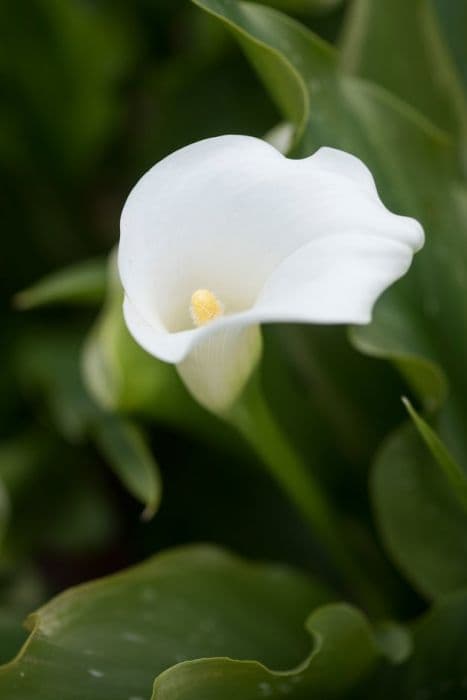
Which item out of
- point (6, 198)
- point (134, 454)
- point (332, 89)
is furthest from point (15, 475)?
point (332, 89)

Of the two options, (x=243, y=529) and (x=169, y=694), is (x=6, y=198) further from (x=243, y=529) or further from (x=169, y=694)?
(x=169, y=694)

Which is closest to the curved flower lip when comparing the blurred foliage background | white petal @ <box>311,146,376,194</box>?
white petal @ <box>311,146,376,194</box>

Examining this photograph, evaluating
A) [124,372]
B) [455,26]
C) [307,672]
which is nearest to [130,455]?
[124,372]

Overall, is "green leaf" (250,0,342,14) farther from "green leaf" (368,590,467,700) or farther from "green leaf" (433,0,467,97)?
"green leaf" (368,590,467,700)

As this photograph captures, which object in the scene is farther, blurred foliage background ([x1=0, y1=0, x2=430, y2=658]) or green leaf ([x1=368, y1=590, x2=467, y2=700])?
→ blurred foliage background ([x1=0, y1=0, x2=430, y2=658])

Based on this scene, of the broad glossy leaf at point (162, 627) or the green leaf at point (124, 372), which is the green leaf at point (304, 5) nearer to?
the green leaf at point (124, 372)

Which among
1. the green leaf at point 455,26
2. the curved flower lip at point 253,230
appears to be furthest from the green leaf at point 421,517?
the green leaf at point 455,26
